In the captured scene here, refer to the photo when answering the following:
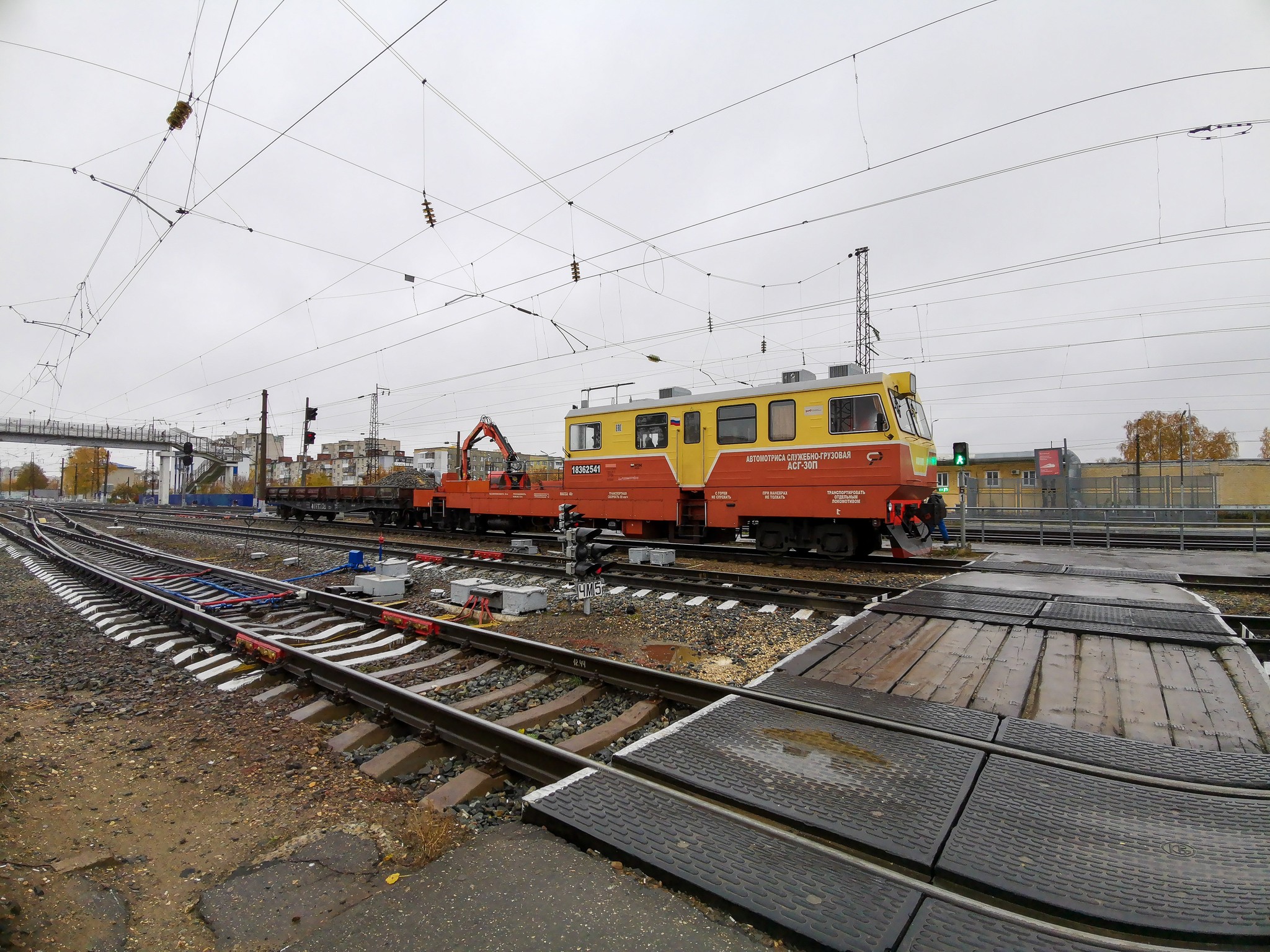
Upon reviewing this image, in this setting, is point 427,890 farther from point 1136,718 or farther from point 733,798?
point 1136,718

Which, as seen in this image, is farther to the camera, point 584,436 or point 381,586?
point 584,436

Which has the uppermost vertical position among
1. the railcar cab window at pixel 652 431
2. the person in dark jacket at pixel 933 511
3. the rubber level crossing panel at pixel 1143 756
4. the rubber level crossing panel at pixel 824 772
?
the railcar cab window at pixel 652 431

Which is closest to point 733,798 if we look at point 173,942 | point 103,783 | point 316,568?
point 173,942

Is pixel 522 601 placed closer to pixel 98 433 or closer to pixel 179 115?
pixel 179 115

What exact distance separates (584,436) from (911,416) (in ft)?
23.9

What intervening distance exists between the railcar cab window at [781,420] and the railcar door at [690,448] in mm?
1495

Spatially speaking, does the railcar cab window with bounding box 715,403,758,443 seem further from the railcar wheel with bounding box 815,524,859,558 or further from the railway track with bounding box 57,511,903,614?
the railway track with bounding box 57,511,903,614

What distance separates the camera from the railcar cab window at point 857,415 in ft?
34.0

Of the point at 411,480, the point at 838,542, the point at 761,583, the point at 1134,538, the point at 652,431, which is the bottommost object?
the point at 1134,538

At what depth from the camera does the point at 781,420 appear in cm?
1138

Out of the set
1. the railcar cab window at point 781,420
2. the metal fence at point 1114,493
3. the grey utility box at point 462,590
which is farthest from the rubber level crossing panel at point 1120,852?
the metal fence at point 1114,493

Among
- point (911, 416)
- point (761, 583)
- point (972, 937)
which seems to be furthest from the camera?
point (911, 416)

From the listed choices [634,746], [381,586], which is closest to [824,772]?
[634,746]

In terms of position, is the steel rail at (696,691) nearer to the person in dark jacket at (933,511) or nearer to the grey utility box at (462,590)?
the grey utility box at (462,590)
